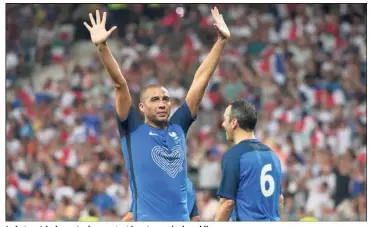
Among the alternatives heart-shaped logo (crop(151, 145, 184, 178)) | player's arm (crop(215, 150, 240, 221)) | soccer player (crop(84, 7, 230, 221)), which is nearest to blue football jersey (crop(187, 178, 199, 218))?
soccer player (crop(84, 7, 230, 221))

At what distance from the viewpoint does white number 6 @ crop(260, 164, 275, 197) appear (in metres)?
7.61

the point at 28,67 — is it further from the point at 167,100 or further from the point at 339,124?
the point at 167,100

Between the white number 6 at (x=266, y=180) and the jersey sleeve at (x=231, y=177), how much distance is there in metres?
0.19

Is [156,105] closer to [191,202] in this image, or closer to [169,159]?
[169,159]

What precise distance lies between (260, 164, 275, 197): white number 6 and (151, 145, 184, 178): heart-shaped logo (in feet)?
2.27

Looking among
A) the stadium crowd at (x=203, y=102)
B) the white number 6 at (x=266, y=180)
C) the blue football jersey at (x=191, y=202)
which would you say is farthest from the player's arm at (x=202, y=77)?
the stadium crowd at (x=203, y=102)

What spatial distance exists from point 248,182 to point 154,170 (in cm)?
A: 76

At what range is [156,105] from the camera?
25.9 feet

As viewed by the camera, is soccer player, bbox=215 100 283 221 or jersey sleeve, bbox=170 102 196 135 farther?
jersey sleeve, bbox=170 102 196 135

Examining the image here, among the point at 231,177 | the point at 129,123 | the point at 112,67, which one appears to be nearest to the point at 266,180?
the point at 231,177

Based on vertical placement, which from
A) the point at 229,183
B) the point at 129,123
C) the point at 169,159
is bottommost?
the point at 229,183

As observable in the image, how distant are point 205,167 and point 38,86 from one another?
16.0ft

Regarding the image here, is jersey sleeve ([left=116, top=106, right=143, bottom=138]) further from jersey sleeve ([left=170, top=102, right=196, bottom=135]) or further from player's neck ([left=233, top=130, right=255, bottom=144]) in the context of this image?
player's neck ([left=233, top=130, right=255, bottom=144])

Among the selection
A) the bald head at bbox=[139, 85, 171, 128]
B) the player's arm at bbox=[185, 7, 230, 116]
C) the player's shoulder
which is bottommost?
the player's shoulder
